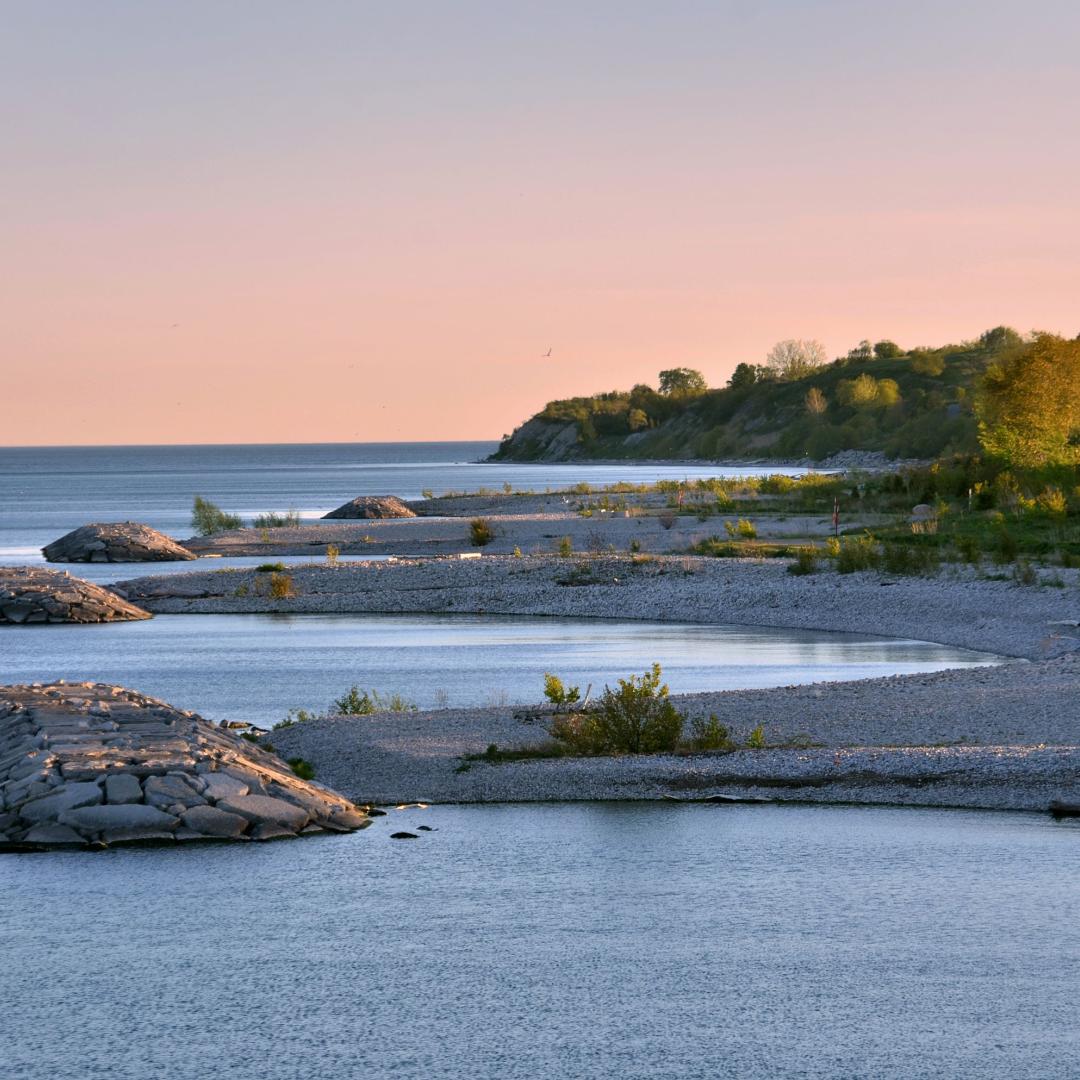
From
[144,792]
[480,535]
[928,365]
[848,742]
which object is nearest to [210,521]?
[480,535]

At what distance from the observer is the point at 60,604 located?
3522cm

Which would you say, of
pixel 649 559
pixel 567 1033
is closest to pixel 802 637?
pixel 649 559

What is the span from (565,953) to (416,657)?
18.1 m

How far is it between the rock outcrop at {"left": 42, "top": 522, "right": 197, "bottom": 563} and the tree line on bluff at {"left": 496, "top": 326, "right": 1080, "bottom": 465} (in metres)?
29.6

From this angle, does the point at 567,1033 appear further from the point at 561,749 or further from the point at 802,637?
the point at 802,637

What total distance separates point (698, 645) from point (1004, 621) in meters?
5.70

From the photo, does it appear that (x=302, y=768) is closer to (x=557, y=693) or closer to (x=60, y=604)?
(x=557, y=693)

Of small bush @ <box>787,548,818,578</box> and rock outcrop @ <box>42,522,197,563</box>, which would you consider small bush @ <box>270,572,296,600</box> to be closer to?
small bush @ <box>787,548,818,578</box>

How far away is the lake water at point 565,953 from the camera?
8078 millimetres

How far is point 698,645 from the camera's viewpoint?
29.2 meters

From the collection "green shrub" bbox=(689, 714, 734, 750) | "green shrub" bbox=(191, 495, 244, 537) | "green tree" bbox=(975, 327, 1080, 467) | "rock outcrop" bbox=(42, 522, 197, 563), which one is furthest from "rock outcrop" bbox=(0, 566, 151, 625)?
"green tree" bbox=(975, 327, 1080, 467)

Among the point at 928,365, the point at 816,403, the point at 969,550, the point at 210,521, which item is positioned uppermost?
the point at 928,365

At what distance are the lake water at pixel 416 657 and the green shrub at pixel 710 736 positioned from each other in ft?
16.2

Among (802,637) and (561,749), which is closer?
(561,749)
